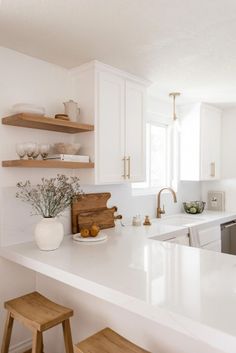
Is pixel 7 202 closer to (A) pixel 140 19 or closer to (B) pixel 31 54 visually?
(B) pixel 31 54

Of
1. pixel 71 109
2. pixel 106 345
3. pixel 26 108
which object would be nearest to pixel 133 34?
pixel 71 109

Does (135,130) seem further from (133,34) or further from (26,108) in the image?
(26,108)

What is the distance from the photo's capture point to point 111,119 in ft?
8.32

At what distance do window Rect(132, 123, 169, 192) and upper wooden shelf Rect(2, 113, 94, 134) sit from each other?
1311mm

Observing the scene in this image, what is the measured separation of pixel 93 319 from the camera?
1.95 metres

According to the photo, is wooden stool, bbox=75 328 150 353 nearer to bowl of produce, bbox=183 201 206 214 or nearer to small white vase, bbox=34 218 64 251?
small white vase, bbox=34 218 64 251

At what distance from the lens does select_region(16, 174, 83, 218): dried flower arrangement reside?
6.85 ft

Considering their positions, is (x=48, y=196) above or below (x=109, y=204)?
above

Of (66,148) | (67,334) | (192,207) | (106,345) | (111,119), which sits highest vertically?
(111,119)

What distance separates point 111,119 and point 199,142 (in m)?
1.64

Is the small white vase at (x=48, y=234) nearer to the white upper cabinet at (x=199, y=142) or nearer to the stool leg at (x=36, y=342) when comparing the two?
the stool leg at (x=36, y=342)

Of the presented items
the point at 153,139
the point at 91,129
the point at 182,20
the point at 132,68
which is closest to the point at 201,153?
the point at 153,139

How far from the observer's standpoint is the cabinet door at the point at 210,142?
3814mm

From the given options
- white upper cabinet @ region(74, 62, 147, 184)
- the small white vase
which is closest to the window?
white upper cabinet @ region(74, 62, 147, 184)
